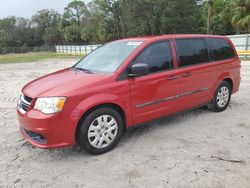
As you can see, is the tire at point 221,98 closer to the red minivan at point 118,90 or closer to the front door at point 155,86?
the red minivan at point 118,90

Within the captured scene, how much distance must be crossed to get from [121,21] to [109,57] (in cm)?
5687

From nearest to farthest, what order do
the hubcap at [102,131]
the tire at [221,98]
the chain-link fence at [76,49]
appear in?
the hubcap at [102,131] → the tire at [221,98] → the chain-link fence at [76,49]

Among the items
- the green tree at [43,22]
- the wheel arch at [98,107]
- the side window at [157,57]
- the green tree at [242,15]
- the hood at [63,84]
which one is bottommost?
the wheel arch at [98,107]

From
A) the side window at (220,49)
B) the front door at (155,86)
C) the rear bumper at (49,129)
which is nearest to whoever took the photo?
the rear bumper at (49,129)

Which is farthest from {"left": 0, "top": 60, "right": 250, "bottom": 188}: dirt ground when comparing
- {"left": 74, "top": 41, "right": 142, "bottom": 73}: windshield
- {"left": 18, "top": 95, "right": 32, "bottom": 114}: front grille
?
{"left": 74, "top": 41, "right": 142, "bottom": 73}: windshield

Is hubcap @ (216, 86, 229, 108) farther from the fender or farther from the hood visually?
the hood

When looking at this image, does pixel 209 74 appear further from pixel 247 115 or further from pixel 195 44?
pixel 247 115

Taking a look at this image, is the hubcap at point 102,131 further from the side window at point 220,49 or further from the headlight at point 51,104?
the side window at point 220,49

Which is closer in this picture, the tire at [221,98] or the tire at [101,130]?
the tire at [101,130]

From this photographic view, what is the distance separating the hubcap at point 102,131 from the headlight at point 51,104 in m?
0.54

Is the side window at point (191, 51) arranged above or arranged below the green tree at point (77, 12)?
below

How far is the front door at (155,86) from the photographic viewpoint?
13.3ft

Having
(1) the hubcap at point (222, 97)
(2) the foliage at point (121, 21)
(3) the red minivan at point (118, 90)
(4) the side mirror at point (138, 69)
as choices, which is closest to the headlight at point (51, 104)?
(3) the red minivan at point (118, 90)

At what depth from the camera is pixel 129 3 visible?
50344mm
